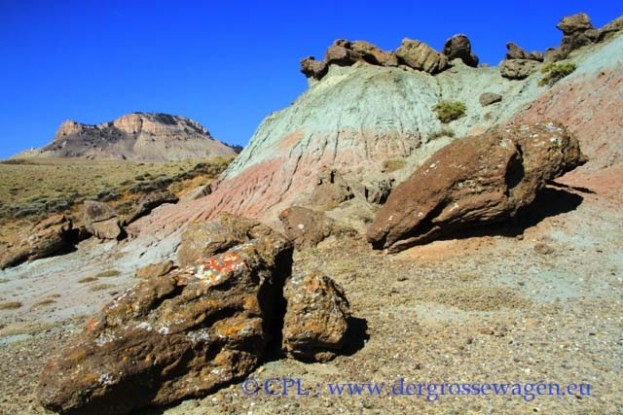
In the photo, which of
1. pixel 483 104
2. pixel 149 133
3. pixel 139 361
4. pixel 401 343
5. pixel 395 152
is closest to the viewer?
pixel 139 361

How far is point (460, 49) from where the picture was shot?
30.8 m

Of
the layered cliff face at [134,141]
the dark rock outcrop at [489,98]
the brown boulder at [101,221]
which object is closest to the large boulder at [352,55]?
the dark rock outcrop at [489,98]

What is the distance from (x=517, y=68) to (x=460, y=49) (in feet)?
15.6

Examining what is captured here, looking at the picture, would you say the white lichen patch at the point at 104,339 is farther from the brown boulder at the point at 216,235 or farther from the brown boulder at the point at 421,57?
the brown boulder at the point at 421,57

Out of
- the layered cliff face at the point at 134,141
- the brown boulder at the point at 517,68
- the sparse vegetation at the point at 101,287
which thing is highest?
the layered cliff face at the point at 134,141

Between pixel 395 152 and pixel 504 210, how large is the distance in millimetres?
10860

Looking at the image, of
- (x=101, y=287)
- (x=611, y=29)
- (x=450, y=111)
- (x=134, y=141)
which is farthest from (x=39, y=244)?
(x=134, y=141)

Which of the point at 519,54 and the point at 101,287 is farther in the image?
the point at 519,54

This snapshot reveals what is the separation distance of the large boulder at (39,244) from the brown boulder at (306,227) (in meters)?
12.8

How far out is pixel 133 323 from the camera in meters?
7.84

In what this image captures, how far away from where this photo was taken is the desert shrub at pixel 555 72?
77.3 ft

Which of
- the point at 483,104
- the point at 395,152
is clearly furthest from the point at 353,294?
the point at 483,104

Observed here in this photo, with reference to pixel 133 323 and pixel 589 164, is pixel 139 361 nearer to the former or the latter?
pixel 133 323

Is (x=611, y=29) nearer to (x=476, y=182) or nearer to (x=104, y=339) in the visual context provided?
(x=476, y=182)
